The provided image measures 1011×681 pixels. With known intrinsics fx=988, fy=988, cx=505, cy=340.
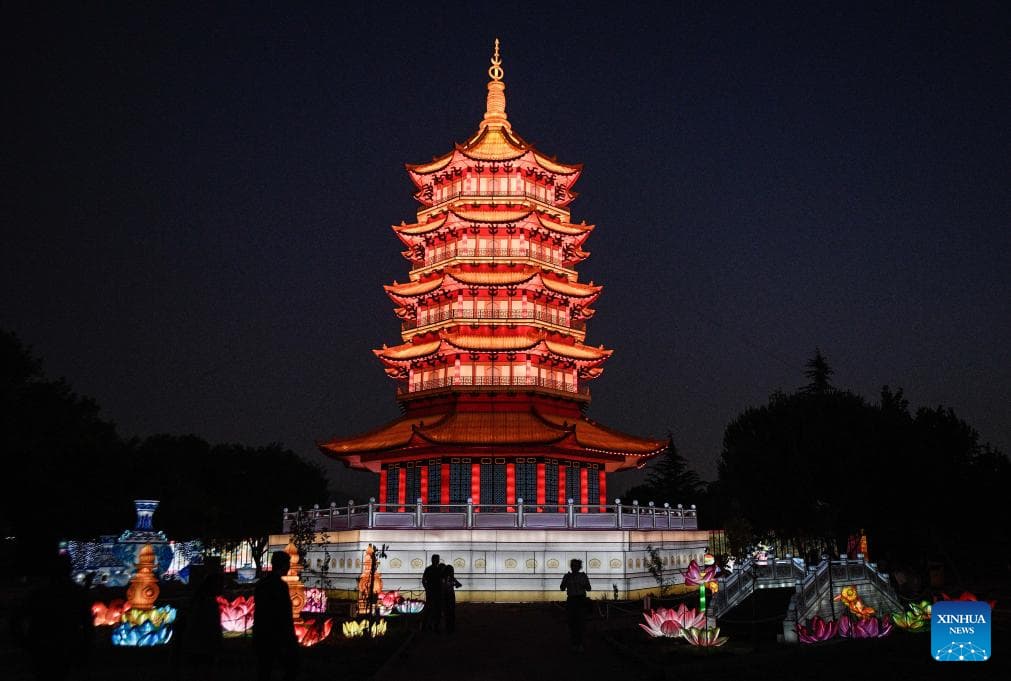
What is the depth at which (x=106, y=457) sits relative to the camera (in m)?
53.3

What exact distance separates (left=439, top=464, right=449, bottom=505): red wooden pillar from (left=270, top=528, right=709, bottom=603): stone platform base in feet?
24.1

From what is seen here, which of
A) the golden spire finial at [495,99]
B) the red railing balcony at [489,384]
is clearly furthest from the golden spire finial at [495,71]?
the red railing balcony at [489,384]

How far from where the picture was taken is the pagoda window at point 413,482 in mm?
41750

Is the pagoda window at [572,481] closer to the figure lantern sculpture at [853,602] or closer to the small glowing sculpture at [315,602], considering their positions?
the small glowing sculpture at [315,602]

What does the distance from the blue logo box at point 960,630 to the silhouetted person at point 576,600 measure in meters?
6.20

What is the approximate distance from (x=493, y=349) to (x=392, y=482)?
23.9 feet

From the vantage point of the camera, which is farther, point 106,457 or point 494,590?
point 106,457

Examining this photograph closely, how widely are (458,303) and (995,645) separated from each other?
28220 millimetres

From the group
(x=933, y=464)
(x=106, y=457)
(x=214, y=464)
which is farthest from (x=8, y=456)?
(x=933, y=464)

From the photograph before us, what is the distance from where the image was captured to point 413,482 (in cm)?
4212

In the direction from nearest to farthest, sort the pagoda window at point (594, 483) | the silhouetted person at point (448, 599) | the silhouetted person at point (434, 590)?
the silhouetted person at point (434, 590) → the silhouetted person at point (448, 599) → the pagoda window at point (594, 483)

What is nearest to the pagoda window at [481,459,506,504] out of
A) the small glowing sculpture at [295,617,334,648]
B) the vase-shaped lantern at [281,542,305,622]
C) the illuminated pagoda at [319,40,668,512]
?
the illuminated pagoda at [319,40,668,512]

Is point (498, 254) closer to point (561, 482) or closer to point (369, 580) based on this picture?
point (561, 482)

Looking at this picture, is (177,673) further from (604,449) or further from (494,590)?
(604,449)
